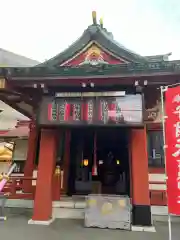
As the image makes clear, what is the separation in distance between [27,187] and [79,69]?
208 inches

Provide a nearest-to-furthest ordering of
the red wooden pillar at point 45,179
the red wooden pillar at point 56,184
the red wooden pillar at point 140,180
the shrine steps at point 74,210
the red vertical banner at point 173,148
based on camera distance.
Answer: the red vertical banner at point 173,148, the red wooden pillar at point 140,180, the red wooden pillar at point 45,179, the shrine steps at point 74,210, the red wooden pillar at point 56,184

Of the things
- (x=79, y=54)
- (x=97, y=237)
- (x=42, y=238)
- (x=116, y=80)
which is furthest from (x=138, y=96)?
(x=42, y=238)

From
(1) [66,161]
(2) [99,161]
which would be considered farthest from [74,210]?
(2) [99,161]

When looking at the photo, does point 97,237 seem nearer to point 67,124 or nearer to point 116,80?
point 67,124

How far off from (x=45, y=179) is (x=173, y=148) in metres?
3.88

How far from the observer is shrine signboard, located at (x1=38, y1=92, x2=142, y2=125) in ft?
20.3

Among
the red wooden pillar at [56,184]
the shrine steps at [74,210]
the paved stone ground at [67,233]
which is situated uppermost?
the red wooden pillar at [56,184]

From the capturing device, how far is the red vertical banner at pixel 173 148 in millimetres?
4539

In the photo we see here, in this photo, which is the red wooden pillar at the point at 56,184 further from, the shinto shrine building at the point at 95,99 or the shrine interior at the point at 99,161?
the shrine interior at the point at 99,161

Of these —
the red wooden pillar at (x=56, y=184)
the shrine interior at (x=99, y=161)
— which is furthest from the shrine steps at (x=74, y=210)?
the shrine interior at (x=99, y=161)

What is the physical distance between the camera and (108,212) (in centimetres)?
622

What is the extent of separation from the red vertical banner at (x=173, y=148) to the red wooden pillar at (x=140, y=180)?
1.64 m

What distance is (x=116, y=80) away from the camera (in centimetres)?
630

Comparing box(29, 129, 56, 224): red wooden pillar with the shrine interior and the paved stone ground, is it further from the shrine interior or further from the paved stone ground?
the shrine interior
